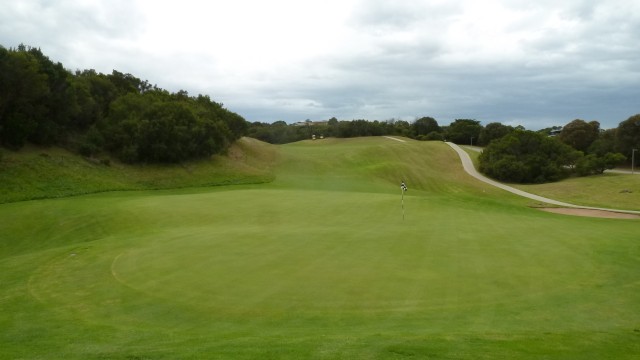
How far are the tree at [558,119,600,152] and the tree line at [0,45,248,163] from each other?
202ft

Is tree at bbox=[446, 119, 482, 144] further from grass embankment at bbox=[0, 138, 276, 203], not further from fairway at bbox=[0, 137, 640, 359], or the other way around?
fairway at bbox=[0, 137, 640, 359]

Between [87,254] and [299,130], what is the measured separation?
395 ft

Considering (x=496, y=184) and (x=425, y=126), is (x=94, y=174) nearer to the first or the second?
(x=496, y=184)

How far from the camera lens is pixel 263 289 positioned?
1288 cm

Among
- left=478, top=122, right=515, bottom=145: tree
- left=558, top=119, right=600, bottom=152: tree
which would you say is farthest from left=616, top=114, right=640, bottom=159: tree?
left=478, top=122, right=515, bottom=145: tree

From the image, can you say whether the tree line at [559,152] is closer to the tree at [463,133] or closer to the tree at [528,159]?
the tree at [528,159]

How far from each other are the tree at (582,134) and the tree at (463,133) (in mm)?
29398

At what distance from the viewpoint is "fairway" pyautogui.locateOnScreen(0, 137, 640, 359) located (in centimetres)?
885

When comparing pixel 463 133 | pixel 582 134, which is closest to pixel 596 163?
pixel 582 134

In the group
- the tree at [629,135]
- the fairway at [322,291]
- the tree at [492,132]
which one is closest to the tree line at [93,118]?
the fairway at [322,291]

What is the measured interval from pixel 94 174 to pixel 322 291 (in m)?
38.9

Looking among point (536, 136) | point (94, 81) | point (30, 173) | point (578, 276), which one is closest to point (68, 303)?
point (578, 276)

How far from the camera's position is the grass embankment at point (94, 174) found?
3866 cm

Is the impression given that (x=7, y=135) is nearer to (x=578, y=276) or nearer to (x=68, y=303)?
(x=68, y=303)
